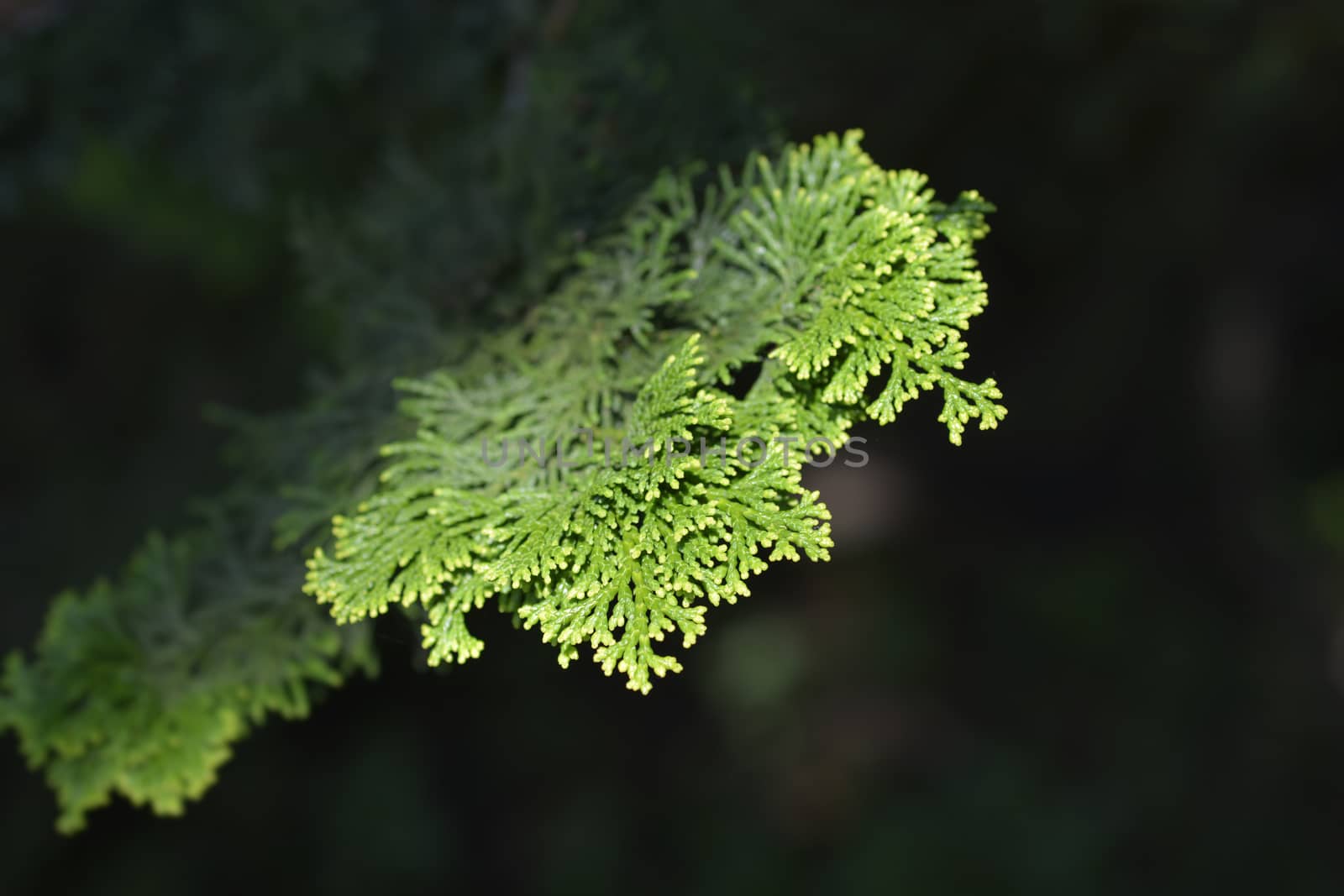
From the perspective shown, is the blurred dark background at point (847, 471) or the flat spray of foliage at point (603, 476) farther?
the blurred dark background at point (847, 471)

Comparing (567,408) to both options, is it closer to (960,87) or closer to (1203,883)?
(960,87)

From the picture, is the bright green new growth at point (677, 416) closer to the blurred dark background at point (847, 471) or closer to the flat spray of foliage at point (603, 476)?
the flat spray of foliage at point (603, 476)

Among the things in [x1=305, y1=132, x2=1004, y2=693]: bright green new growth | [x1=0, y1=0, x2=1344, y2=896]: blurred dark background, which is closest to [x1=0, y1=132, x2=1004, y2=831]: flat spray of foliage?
[x1=305, y1=132, x2=1004, y2=693]: bright green new growth

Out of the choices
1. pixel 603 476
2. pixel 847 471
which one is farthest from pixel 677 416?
pixel 847 471

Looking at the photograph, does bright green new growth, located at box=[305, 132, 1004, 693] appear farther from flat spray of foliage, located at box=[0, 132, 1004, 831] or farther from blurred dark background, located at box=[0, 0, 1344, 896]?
blurred dark background, located at box=[0, 0, 1344, 896]

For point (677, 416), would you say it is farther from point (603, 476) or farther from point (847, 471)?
point (847, 471)

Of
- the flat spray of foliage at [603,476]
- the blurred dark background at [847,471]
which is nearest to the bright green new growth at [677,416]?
the flat spray of foliage at [603,476]

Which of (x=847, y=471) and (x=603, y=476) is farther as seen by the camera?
(x=847, y=471)
